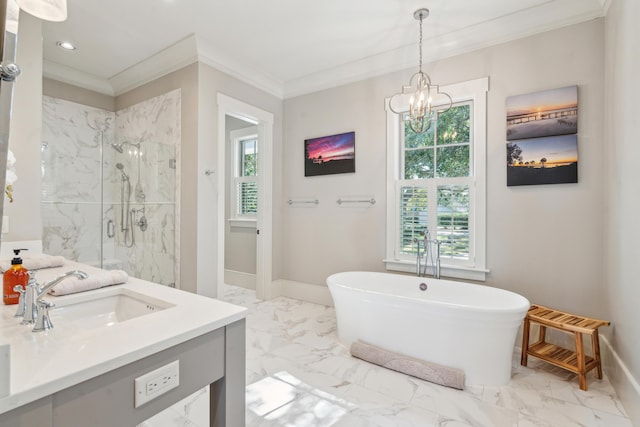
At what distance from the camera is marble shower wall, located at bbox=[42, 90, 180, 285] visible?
331 cm

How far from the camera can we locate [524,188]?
2.66 m

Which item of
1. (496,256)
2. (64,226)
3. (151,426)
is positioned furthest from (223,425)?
(64,226)

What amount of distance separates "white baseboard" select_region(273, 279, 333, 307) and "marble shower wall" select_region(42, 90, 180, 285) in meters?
1.36

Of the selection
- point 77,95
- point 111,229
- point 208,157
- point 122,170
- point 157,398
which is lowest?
point 157,398

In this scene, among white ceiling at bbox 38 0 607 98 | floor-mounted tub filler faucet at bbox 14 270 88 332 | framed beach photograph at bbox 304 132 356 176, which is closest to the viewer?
floor-mounted tub filler faucet at bbox 14 270 88 332

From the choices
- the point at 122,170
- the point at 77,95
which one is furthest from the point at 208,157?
the point at 77,95

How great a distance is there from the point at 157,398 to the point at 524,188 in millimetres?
2880

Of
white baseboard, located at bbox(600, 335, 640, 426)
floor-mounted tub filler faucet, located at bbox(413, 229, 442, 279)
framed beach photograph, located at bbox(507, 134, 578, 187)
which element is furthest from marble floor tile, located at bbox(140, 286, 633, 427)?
framed beach photograph, located at bbox(507, 134, 578, 187)

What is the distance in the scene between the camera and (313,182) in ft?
12.8

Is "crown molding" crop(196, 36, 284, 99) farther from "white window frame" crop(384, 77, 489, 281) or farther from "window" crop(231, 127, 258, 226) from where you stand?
"white window frame" crop(384, 77, 489, 281)

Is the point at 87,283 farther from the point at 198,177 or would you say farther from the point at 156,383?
the point at 198,177

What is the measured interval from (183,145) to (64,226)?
1.45 m

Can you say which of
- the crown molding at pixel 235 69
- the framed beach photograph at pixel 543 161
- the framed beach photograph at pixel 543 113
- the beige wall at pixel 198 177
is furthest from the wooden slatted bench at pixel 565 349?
the crown molding at pixel 235 69

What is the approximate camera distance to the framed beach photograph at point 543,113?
246 centimetres
